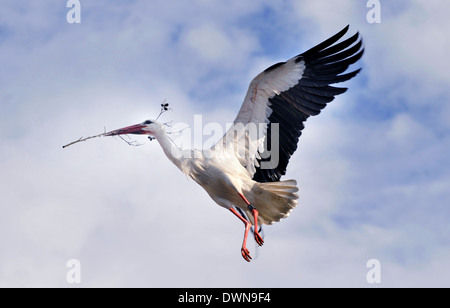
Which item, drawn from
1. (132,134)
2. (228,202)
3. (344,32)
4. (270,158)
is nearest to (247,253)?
(228,202)

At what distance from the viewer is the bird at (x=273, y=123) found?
455 inches

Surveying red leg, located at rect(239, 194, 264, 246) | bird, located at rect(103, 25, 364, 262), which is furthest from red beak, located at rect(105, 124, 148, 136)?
red leg, located at rect(239, 194, 264, 246)

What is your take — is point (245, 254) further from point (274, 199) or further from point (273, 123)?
point (273, 123)

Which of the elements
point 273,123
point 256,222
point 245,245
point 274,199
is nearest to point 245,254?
point 245,245

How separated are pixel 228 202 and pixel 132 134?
188cm

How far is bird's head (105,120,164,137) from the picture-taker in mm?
11633

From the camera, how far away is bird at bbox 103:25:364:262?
11547mm

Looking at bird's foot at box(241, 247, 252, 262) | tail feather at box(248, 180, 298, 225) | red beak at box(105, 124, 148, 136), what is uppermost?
red beak at box(105, 124, 148, 136)

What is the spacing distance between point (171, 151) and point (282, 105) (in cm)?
195

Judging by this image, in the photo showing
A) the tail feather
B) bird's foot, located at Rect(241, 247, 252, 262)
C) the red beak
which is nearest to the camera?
bird's foot, located at Rect(241, 247, 252, 262)

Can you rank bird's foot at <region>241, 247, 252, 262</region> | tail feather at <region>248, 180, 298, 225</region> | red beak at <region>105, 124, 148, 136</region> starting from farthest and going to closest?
red beak at <region>105, 124, 148, 136</region>
tail feather at <region>248, 180, 298, 225</region>
bird's foot at <region>241, 247, 252, 262</region>

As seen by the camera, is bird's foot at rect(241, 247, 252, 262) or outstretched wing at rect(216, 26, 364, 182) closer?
bird's foot at rect(241, 247, 252, 262)

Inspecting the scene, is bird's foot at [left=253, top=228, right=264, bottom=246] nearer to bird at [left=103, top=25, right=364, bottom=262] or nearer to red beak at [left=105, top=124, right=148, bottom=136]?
bird at [left=103, top=25, right=364, bottom=262]

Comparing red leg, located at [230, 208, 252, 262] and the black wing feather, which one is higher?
the black wing feather
